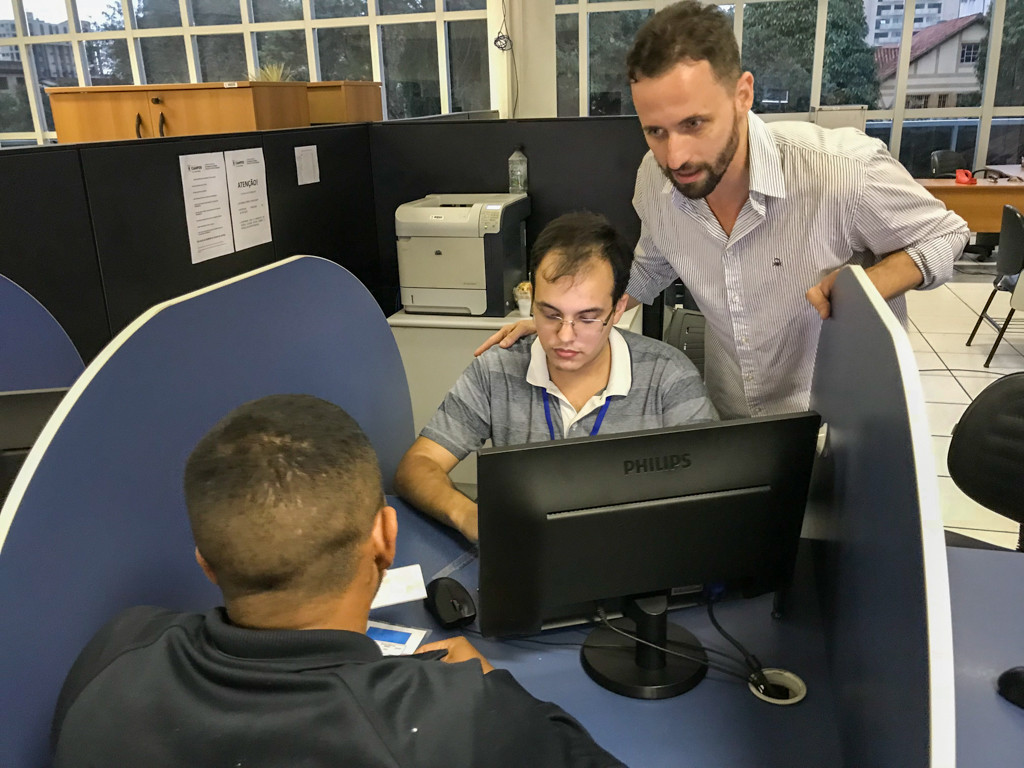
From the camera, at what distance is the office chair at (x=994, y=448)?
153 centimetres

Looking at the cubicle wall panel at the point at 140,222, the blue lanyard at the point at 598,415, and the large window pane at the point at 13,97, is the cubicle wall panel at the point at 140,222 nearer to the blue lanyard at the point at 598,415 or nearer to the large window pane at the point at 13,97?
the blue lanyard at the point at 598,415

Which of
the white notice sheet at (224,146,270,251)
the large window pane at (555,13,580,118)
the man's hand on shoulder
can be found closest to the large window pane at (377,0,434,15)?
the large window pane at (555,13,580,118)

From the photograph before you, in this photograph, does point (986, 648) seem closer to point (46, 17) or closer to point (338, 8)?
point (338, 8)

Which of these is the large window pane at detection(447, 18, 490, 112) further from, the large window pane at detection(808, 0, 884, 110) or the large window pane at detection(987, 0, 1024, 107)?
the large window pane at detection(987, 0, 1024, 107)

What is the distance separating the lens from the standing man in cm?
149

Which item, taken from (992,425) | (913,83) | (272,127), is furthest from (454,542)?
(913,83)

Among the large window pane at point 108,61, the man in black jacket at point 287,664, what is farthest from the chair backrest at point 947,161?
the large window pane at point 108,61

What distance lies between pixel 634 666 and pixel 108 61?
27.1 ft

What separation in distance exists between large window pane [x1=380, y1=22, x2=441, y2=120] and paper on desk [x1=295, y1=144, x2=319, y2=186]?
15.0ft

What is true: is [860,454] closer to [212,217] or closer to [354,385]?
[354,385]

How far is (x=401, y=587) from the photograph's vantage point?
133 cm

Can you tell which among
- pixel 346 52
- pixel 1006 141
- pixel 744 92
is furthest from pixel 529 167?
pixel 1006 141

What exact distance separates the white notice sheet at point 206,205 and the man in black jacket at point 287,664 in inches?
50.0

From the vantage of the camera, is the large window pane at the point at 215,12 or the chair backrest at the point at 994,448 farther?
the large window pane at the point at 215,12
